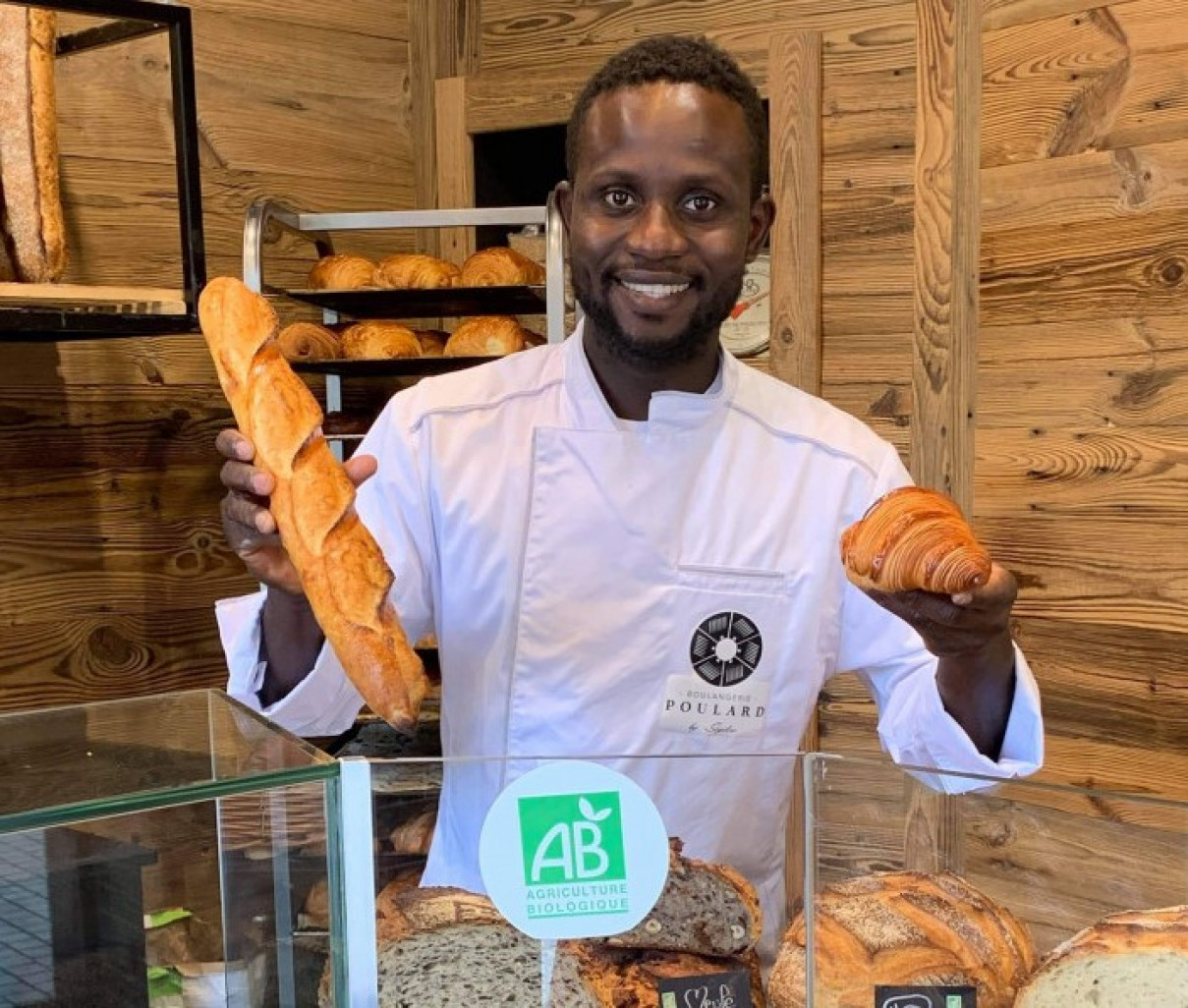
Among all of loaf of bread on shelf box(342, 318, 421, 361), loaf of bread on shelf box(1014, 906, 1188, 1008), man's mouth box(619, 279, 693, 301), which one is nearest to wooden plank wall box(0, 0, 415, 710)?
loaf of bread on shelf box(342, 318, 421, 361)

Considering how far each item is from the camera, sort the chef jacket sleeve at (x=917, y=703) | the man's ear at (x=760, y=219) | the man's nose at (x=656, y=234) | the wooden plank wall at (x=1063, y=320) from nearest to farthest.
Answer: the chef jacket sleeve at (x=917, y=703) → the man's nose at (x=656, y=234) → the man's ear at (x=760, y=219) → the wooden plank wall at (x=1063, y=320)

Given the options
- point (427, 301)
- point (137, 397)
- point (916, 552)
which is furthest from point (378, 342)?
point (916, 552)

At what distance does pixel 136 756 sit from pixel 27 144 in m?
1.38

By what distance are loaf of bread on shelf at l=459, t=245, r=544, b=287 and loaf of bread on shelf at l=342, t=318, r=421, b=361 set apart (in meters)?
0.17

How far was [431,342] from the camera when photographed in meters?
2.86

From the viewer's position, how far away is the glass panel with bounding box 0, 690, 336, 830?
0.75 m

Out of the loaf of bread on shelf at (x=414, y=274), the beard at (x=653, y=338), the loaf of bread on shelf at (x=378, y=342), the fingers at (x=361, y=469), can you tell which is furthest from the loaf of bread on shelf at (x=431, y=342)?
Result: the fingers at (x=361, y=469)

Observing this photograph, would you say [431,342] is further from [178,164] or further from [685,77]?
[685,77]

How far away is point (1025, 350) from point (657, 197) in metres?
1.34

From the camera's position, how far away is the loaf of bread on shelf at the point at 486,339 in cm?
269

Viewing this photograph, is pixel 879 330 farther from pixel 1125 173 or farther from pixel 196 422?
pixel 196 422

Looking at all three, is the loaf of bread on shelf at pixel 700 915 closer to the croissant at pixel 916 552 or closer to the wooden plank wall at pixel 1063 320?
the croissant at pixel 916 552

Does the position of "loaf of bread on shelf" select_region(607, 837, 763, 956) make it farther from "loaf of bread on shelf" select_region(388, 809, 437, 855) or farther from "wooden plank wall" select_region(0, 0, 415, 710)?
"wooden plank wall" select_region(0, 0, 415, 710)

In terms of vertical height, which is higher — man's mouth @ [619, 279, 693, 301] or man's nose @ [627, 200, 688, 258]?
man's nose @ [627, 200, 688, 258]
